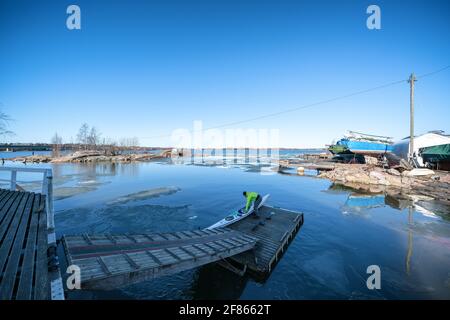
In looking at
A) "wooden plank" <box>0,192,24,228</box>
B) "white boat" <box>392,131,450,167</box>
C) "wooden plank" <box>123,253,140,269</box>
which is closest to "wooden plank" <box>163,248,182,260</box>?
"wooden plank" <box>123,253,140,269</box>

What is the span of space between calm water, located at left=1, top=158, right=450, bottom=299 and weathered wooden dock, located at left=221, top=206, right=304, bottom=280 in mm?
438

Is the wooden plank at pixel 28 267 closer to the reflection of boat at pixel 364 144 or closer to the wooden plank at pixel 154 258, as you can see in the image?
the wooden plank at pixel 154 258

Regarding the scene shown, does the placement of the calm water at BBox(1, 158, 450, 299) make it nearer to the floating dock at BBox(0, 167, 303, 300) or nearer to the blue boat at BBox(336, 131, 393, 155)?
the floating dock at BBox(0, 167, 303, 300)

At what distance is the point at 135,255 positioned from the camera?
503 cm

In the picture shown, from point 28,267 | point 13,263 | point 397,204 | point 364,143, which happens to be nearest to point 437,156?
point 397,204

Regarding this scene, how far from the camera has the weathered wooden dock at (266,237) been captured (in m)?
7.77

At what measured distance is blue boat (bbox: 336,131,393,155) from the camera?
143ft

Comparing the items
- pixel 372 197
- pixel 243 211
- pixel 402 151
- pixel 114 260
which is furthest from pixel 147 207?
pixel 402 151

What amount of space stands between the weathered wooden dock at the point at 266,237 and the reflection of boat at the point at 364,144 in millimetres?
40025

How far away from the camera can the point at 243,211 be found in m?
12.8

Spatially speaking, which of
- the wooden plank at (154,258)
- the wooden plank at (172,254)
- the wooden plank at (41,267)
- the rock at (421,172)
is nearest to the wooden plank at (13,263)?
the wooden plank at (41,267)

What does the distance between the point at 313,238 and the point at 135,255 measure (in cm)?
1030
